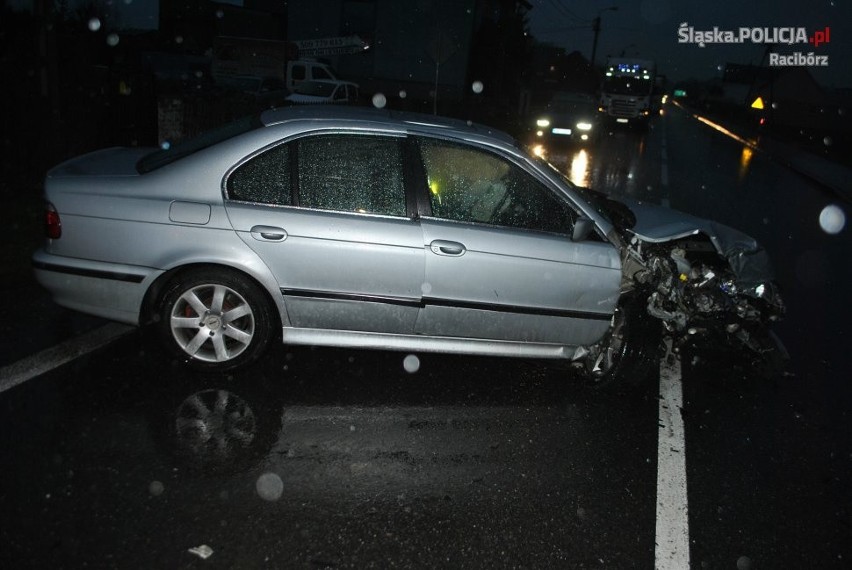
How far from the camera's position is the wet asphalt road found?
9.71 feet

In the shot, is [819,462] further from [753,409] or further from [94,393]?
[94,393]

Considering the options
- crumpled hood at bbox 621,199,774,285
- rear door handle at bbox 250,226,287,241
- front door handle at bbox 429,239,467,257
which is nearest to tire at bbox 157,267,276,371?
rear door handle at bbox 250,226,287,241

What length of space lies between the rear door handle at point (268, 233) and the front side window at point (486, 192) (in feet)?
3.03

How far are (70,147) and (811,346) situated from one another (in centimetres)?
972

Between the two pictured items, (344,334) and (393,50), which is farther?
(393,50)

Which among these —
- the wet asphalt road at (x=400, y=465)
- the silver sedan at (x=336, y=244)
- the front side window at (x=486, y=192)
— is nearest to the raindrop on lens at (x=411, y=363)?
the wet asphalt road at (x=400, y=465)

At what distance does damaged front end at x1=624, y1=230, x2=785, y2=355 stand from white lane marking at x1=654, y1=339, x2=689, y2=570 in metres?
0.49

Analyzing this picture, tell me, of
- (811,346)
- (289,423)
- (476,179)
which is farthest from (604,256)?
(811,346)

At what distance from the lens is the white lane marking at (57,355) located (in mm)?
4070

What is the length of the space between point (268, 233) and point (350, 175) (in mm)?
610

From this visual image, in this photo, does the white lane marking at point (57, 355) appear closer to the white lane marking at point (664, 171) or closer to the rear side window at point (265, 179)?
the rear side window at point (265, 179)

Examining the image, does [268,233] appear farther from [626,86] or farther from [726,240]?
[626,86]

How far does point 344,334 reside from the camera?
171 inches

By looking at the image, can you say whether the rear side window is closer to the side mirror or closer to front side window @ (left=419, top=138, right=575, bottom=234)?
front side window @ (left=419, top=138, right=575, bottom=234)
